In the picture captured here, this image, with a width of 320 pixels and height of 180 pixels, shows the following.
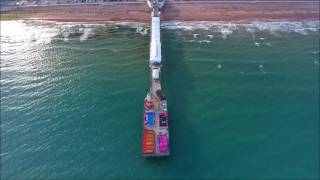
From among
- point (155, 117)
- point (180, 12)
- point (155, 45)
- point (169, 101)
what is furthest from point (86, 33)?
point (155, 117)

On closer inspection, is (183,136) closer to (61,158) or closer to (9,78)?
(61,158)

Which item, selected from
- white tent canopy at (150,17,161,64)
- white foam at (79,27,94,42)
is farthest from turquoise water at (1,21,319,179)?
white tent canopy at (150,17,161,64)

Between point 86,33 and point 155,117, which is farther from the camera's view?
point 86,33

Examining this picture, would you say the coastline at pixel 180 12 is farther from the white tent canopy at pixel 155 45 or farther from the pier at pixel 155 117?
the pier at pixel 155 117

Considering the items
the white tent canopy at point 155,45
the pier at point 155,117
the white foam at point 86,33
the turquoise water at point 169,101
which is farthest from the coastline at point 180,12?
the pier at point 155,117

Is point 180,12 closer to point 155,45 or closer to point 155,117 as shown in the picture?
point 155,45

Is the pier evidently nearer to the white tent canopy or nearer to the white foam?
the white tent canopy

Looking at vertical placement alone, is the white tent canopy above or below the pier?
above
